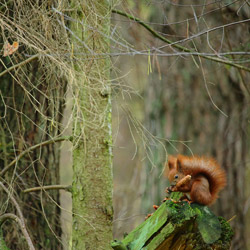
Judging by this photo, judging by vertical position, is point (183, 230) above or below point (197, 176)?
below

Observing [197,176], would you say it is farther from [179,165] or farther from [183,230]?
→ [183,230]

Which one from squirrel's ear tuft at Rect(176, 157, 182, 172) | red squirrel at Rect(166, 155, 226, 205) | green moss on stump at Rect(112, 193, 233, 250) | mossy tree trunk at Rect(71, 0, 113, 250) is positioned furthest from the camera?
mossy tree trunk at Rect(71, 0, 113, 250)

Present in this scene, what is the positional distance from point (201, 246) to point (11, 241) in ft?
5.52

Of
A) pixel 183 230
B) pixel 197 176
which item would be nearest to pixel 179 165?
pixel 197 176

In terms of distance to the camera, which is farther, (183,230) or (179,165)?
(179,165)

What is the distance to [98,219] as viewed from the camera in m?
3.16

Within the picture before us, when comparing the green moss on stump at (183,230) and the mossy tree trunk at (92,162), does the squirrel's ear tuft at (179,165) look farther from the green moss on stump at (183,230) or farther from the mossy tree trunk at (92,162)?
the mossy tree trunk at (92,162)

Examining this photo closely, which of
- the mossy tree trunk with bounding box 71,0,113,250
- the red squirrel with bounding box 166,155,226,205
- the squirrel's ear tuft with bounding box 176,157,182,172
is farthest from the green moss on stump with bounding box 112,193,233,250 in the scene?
the mossy tree trunk with bounding box 71,0,113,250

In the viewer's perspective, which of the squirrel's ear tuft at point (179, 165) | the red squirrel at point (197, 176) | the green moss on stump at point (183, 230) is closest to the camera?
the green moss on stump at point (183, 230)

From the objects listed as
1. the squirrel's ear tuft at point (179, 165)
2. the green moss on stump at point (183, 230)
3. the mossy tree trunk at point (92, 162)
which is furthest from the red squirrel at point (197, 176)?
the mossy tree trunk at point (92, 162)

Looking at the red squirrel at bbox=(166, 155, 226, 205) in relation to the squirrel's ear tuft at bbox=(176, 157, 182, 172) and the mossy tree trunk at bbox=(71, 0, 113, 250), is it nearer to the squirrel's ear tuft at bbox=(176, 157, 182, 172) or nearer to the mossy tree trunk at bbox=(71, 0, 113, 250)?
the squirrel's ear tuft at bbox=(176, 157, 182, 172)

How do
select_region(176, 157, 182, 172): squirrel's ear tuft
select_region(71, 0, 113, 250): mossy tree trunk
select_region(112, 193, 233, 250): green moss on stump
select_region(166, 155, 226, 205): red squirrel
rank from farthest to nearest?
select_region(71, 0, 113, 250): mossy tree trunk → select_region(176, 157, 182, 172): squirrel's ear tuft → select_region(166, 155, 226, 205): red squirrel → select_region(112, 193, 233, 250): green moss on stump

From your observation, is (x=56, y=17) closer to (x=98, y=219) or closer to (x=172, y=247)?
(x=98, y=219)

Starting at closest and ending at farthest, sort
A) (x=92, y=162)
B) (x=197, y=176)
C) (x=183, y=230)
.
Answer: (x=183, y=230) → (x=197, y=176) → (x=92, y=162)
